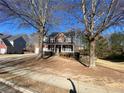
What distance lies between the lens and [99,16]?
20312mm

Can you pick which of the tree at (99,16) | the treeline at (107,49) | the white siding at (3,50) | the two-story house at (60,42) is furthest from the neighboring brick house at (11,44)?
the tree at (99,16)

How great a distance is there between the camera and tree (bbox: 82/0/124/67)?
18703mm

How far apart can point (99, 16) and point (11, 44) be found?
55.1 metres

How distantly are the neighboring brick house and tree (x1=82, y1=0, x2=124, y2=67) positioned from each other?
49.9m

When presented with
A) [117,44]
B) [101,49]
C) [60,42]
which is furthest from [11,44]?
[117,44]

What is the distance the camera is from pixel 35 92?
35.6 ft

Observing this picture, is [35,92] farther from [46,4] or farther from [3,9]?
[46,4]

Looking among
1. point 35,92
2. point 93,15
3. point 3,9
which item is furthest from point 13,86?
point 3,9

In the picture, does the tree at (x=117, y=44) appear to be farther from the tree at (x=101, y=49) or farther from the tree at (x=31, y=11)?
the tree at (x=31, y=11)

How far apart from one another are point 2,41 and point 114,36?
32854 millimetres

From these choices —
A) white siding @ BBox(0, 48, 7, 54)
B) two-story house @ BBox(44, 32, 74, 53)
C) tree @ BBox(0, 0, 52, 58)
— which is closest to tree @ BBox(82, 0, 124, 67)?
tree @ BBox(0, 0, 52, 58)

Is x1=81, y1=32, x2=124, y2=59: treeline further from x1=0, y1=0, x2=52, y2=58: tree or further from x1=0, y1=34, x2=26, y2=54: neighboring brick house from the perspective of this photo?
x1=0, y1=34, x2=26, y2=54: neighboring brick house

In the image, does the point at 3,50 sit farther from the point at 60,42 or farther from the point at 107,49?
the point at 107,49

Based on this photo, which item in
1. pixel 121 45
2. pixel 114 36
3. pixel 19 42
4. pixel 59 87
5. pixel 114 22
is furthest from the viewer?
pixel 19 42
